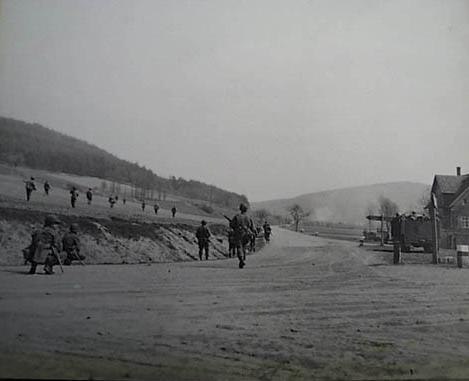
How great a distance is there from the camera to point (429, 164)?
3441 millimetres

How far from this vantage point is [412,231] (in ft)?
11.5

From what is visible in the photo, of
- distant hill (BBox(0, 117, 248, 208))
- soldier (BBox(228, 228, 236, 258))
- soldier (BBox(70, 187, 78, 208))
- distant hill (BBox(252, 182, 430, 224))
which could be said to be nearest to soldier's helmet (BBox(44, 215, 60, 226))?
soldier (BBox(70, 187, 78, 208))

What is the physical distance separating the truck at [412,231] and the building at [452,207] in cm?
11

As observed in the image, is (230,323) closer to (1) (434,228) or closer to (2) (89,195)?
(2) (89,195)

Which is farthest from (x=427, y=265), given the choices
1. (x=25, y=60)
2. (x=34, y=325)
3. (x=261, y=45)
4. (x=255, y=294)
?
(x=25, y=60)

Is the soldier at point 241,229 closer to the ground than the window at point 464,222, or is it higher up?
→ closer to the ground

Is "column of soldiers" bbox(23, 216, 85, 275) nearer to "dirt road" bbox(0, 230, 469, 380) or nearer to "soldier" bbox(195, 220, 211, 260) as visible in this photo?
"dirt road" bbox(0, 230, 469, 380)

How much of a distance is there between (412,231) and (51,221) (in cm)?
265

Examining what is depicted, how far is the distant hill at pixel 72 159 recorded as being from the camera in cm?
272

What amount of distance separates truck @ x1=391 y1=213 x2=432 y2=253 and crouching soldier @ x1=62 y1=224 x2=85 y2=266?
2.30 m

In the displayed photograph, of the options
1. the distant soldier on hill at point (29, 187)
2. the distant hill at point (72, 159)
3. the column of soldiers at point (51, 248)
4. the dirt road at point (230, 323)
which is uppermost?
the distant hill at point (72, 159)

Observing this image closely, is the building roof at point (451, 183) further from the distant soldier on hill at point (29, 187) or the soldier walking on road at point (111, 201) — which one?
the distant soldier on hill at point (29, 187)

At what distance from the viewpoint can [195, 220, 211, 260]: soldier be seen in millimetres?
2998

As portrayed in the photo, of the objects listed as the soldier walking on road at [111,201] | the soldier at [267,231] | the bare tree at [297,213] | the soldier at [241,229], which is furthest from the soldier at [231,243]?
the soldier walking on road at [111,201]
